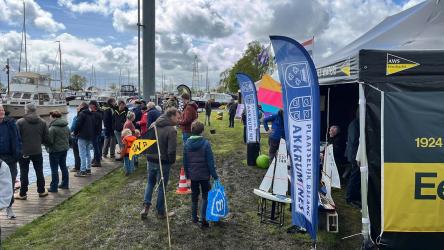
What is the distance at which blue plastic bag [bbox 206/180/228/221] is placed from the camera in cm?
575

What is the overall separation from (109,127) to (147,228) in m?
5.82

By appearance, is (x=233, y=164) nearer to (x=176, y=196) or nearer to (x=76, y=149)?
(x=176, y=196)

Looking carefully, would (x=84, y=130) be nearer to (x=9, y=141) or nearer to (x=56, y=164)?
(x=56, y=164)

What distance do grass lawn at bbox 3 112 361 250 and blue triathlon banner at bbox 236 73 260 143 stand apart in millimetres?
2572

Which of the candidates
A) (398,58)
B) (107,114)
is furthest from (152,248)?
(107,114)

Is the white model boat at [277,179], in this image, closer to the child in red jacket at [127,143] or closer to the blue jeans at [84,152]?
the child in red jacket at [127,143]

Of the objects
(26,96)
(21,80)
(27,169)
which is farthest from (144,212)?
(21,80)

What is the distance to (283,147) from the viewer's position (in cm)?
664

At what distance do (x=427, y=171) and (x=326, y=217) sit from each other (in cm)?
183

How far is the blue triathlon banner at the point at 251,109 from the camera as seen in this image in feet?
34.9

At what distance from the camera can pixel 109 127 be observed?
1106 centimetres

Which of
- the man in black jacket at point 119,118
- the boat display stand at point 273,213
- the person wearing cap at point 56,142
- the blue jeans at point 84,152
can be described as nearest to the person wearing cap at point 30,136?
the person wearing cap at point 56,142

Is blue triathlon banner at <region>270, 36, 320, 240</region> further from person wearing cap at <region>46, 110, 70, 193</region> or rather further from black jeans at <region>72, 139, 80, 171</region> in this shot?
black jeans at <region>72, 139, 80, 171</region>

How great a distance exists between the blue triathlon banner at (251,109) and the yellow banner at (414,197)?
626 centimetres
